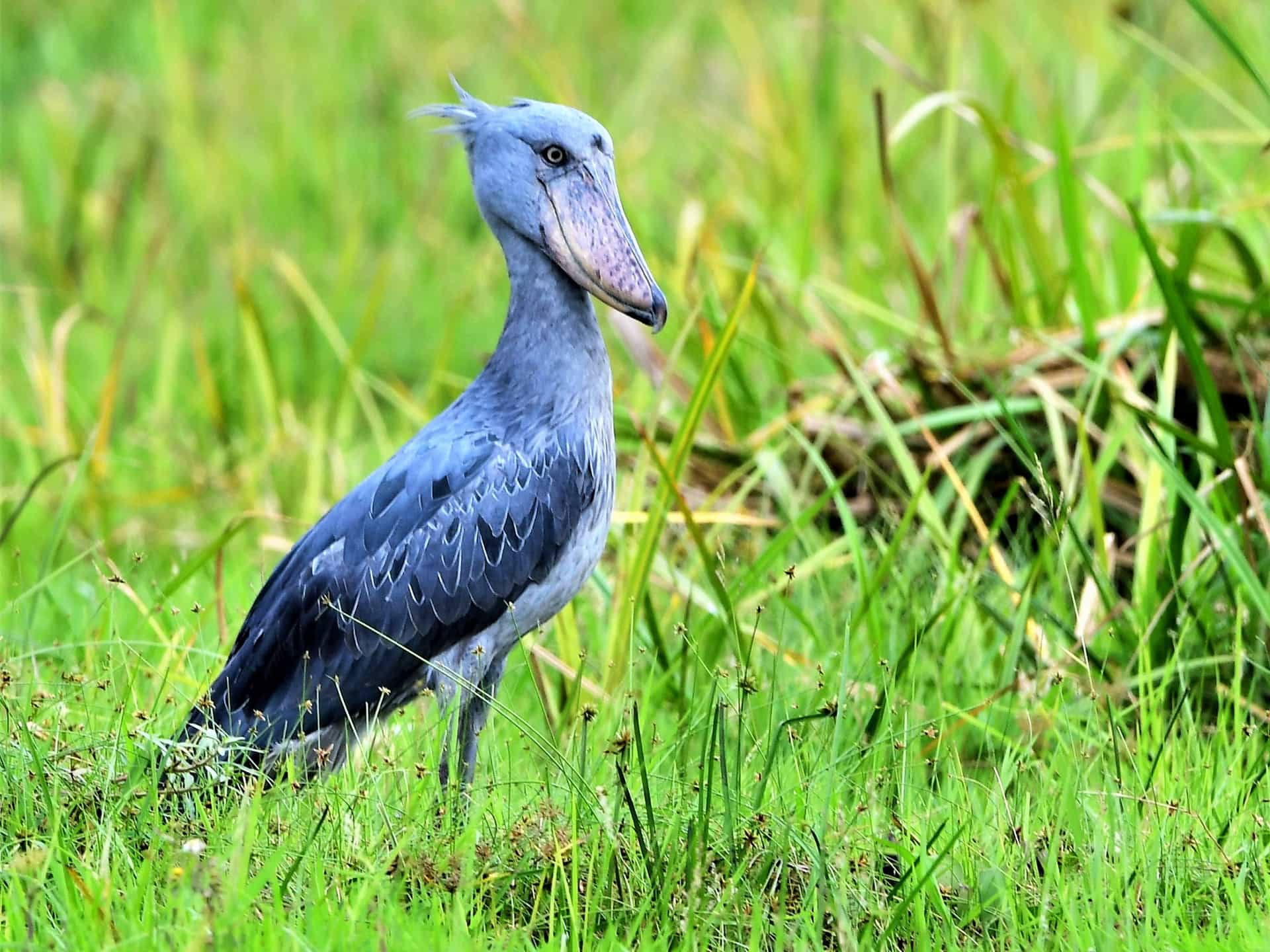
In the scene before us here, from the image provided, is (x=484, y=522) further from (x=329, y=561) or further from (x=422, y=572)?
(x=329, y=561)

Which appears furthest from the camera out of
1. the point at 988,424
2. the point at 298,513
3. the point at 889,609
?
the point at 298,513

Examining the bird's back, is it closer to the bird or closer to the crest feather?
the bird

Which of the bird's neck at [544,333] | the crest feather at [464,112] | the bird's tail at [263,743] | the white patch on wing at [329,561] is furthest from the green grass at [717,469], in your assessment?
the crest feather at [464,112]

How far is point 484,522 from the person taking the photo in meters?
3.09

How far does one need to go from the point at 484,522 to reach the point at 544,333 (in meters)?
0.38

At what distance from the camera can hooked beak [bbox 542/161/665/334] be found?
3.00 meters

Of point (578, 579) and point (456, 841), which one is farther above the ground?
point (578, 579)

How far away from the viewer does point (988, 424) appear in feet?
14.9

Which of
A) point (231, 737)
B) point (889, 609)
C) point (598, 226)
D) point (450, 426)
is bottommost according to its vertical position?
point (889, 609)

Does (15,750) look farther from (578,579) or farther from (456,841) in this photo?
(578,579)

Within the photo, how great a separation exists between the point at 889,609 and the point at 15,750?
6.96 feet

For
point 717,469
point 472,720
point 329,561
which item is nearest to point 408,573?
point 329,561

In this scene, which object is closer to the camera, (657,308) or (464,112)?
(657,308)

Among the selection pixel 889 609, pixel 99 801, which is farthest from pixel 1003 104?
pixel 99 801
